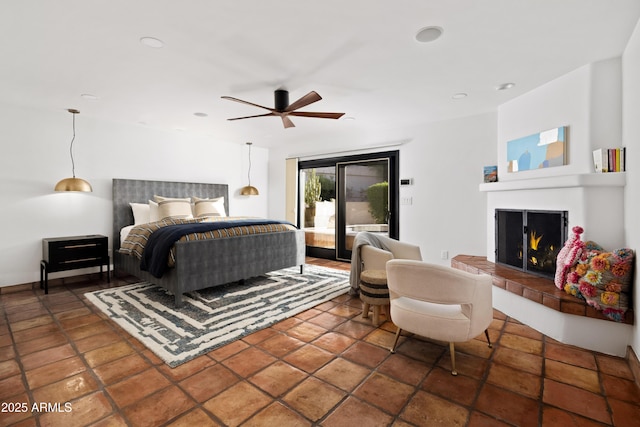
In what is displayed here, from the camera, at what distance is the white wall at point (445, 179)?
4160 mm

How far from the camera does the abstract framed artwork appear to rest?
2957mm

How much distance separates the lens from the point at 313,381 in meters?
1.91

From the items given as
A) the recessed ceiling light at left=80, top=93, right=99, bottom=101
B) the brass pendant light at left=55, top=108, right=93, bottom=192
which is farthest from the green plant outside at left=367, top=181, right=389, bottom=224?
the brass pendant light at left=55, top=108, right=93, bottom=192

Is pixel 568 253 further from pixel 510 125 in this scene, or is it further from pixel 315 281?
pixel 315 281

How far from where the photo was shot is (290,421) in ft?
A: 5.13

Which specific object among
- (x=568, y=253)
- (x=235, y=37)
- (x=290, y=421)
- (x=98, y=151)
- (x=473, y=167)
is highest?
(x=235, y=37)

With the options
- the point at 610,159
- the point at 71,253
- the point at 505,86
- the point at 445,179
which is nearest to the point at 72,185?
the point at 71,253

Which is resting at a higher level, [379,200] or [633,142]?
[633,142]

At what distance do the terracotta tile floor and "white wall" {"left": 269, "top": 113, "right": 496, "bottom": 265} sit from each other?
6.09 feet

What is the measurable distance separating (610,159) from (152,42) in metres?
3.90

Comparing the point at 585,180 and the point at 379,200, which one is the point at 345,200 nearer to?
the point at 379,200

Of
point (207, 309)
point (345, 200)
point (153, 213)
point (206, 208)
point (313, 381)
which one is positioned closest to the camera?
point (313, 381)

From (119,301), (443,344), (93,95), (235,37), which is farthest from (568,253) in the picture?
(93,95)

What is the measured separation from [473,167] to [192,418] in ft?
13.9
